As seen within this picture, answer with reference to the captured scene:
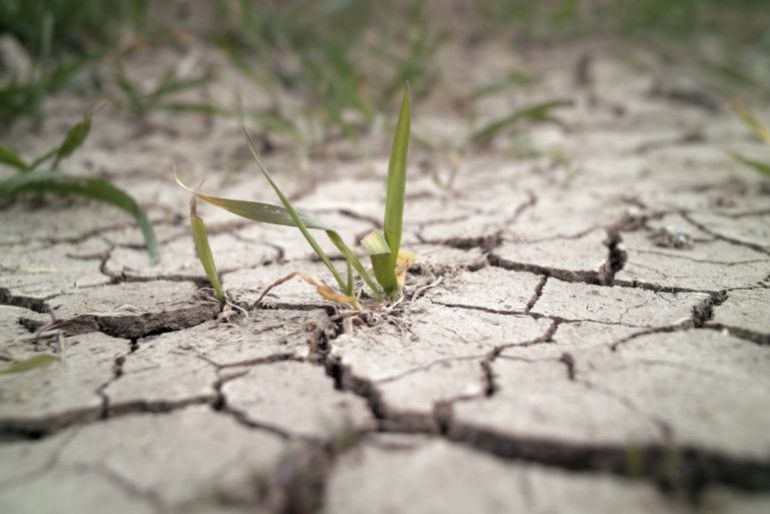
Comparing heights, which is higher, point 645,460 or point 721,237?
point 721,237

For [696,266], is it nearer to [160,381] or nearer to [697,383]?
[697,383]

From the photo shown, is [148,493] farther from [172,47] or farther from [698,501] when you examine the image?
[172,47]

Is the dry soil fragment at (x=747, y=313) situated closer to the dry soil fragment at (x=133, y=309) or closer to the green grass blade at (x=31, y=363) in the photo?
the dry soil fragment at (x=133, y=309)

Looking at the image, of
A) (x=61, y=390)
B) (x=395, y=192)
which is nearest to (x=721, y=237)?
(x=395, y=192)

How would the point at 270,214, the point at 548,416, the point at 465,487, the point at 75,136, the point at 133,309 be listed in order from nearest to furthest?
the point at 465,487, the point at 548,416, the point at 270,214, the point at 133,309, the point at 75,136

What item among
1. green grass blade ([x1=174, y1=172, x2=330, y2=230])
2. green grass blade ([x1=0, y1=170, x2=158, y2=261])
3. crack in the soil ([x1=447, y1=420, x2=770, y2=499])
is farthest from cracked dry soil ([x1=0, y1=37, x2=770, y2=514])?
green grass blade ([x1=174, y1=172, x2=330, y2=230])

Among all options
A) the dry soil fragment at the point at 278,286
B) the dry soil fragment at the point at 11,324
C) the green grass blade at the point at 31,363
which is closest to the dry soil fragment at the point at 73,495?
the green grass blade at the point at 31,363

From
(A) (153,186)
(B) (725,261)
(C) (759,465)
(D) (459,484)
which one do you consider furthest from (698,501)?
(A) (153,186)
